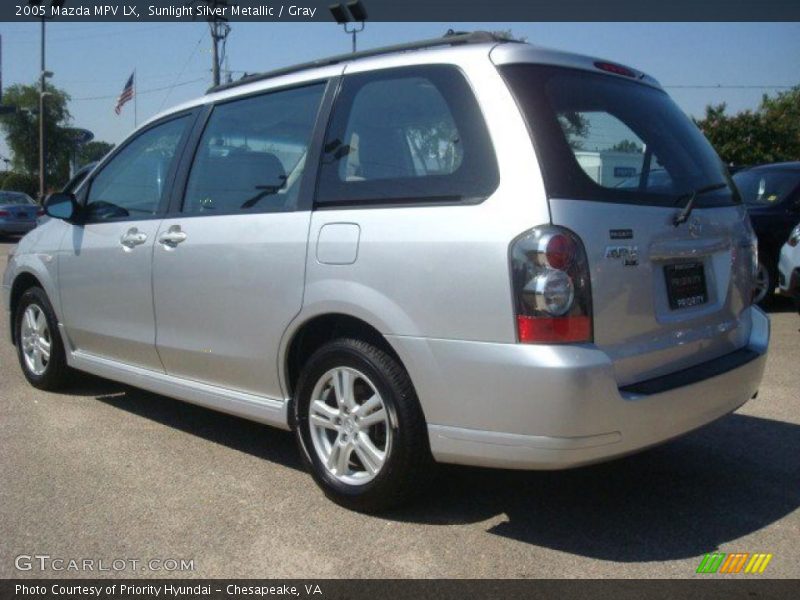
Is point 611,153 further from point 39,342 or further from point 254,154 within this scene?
point 39,342

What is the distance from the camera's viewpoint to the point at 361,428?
346 cm

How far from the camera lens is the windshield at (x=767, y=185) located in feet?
32.1

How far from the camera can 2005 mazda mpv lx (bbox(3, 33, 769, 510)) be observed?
9.64 ft

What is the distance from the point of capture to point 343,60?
12.6ft

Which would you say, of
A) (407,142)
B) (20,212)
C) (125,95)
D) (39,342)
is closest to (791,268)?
(407,142)

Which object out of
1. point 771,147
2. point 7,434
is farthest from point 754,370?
→ point 771,147

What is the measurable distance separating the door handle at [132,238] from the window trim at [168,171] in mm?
84

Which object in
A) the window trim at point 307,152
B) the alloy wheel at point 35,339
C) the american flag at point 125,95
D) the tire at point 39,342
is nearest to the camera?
the window trim at point 307,152

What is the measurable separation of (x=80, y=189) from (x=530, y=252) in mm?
3519

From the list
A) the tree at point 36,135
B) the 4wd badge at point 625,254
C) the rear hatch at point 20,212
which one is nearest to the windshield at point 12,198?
the rear hatch at point 20,212

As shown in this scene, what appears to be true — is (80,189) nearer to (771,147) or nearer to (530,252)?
(530,252)

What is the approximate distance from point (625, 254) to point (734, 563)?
1.23 m

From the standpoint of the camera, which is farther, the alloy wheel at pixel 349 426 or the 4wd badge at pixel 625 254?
the alloy wheel at pixel 349 426
